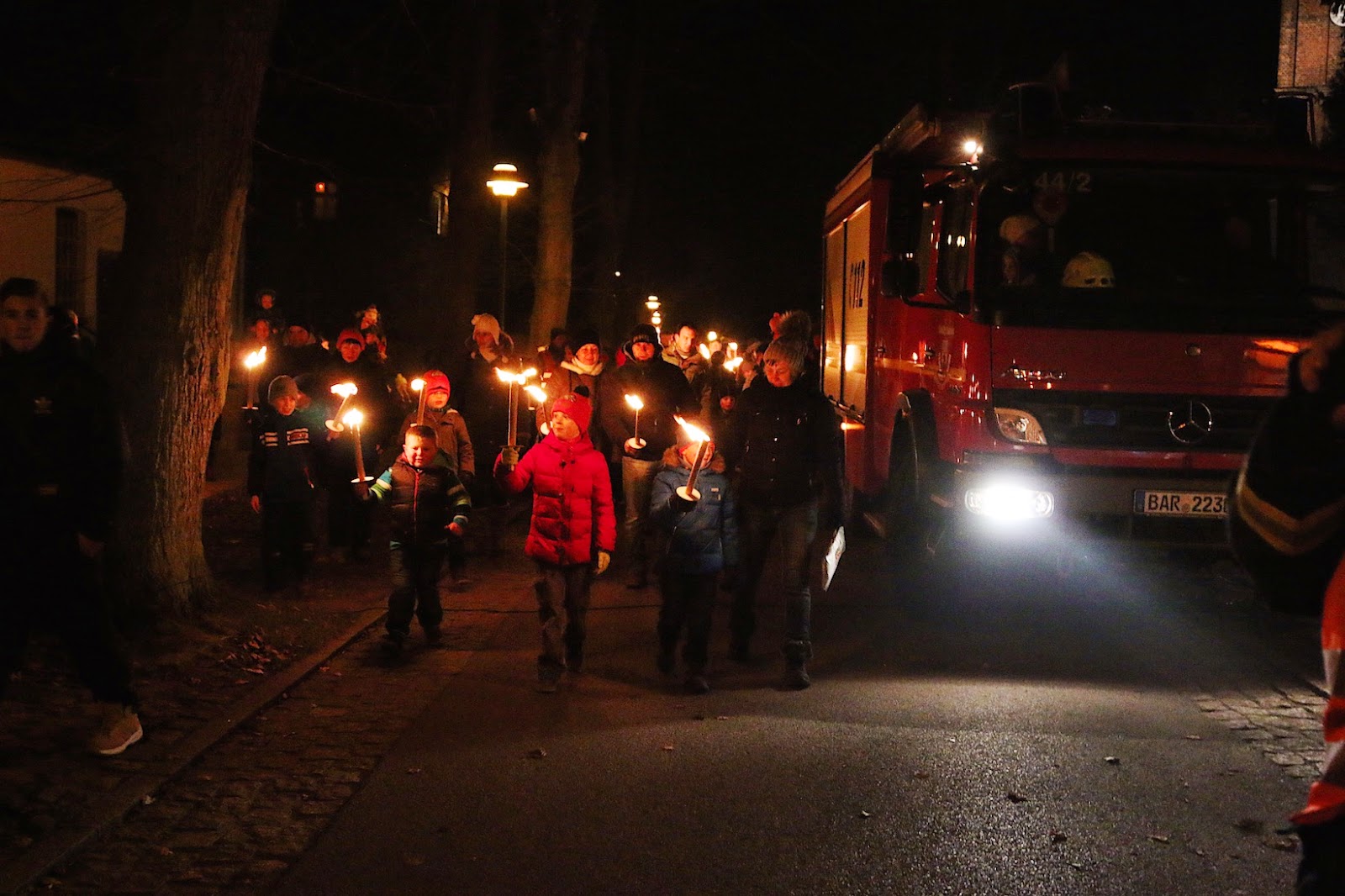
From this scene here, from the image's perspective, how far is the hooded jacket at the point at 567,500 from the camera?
8375 mm

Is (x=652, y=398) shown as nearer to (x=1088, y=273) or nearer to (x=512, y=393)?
(x=512, y=393)

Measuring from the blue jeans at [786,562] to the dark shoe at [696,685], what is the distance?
1.61 ft

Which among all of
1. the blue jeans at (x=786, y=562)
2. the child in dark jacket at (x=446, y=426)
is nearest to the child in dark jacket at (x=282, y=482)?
the child in dark jacket at (x=446, y=426)

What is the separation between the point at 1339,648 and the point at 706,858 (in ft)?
9.70

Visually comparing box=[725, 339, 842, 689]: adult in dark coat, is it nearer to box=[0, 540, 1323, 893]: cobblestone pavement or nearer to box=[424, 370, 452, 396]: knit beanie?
box=[0, 540, 1323, 893]: cobblestone pavement

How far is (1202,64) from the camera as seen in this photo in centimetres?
1198

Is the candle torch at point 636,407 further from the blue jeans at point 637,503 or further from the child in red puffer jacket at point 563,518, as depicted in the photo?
the child in red puffer jacket at point 563,518

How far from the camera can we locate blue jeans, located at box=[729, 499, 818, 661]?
8430mm

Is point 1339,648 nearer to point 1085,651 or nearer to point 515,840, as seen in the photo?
point 515,840

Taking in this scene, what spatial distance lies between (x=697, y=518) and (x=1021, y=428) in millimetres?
2312

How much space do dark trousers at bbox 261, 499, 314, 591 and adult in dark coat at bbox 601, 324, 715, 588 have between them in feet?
7.97

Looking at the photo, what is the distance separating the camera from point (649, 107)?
122 ft

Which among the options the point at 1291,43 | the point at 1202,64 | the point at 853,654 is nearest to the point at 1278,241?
the point at 1202,64

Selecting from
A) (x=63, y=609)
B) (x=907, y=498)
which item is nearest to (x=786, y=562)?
(x=907, y=498)
